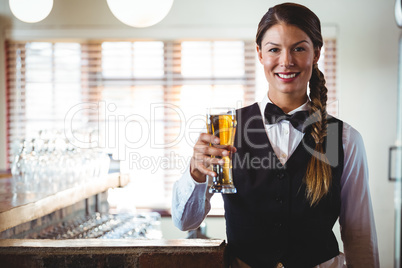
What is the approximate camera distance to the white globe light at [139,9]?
6.17 ft

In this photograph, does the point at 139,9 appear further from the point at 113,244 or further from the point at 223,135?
the point at 113,244

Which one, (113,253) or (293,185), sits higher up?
(293,185)

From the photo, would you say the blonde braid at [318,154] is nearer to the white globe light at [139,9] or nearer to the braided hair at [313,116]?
the braided hair at [313,116]

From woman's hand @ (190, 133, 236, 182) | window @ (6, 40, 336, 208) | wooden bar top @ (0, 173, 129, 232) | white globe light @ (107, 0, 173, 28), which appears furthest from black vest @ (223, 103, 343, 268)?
window @ (6, 40, 336, 208)

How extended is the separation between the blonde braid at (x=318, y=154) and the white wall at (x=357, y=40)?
9.24 feet

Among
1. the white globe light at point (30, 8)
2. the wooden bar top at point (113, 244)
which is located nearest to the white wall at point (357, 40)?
the white globe light at point (30, 8)

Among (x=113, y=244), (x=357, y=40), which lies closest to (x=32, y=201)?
(x=113, y=244)

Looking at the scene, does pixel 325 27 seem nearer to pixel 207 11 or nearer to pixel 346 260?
pixel 207 11

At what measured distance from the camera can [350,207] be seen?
1.32 m

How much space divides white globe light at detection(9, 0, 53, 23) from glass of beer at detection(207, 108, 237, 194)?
1.64 metres

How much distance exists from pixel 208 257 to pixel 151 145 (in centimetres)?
336

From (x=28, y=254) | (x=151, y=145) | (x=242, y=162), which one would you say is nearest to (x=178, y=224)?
(x=242, y=162)

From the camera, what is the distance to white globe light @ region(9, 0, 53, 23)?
235 cm

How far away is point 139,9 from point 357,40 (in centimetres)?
287
